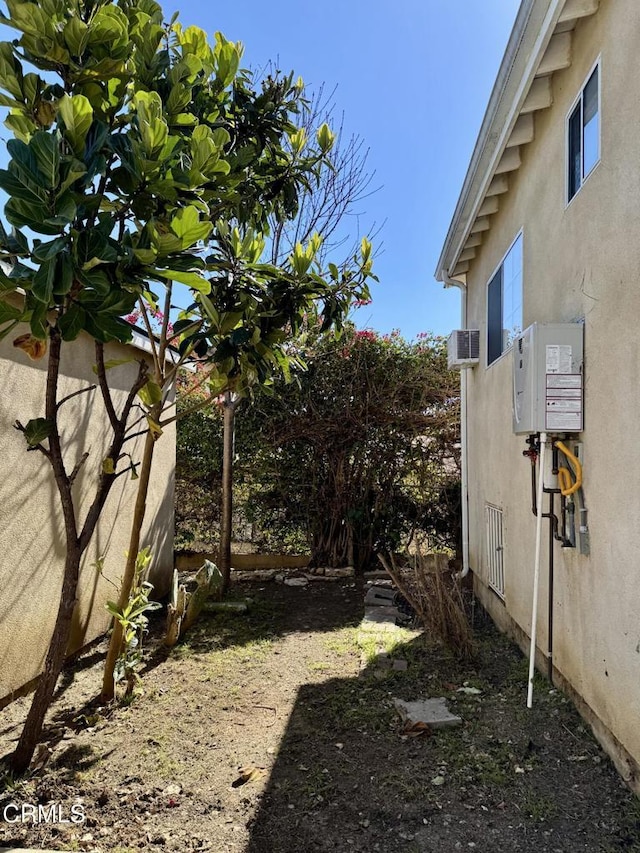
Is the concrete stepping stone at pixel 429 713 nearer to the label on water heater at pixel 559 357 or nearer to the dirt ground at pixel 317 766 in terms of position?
the dirt ground at pixel 317 766

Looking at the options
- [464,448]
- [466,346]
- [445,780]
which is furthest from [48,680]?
[464,448]

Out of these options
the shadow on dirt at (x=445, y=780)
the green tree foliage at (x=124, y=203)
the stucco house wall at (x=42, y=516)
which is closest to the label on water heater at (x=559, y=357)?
the green tree foliage at (x=124, y=203)

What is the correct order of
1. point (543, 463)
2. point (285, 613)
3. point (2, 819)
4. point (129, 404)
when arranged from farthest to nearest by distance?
point (285, 613), point (543, 463), point (129, 404), point (2, 819)

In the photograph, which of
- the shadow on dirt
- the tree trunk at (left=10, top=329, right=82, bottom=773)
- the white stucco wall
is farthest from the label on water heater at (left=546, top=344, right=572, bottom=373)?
the tree trunk at (left=10, top=329, right=82, bottom=773)

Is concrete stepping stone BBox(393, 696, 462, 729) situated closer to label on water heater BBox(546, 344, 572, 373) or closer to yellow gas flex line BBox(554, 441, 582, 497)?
yellow gas flex line BBox(554, 441, 582, 497)

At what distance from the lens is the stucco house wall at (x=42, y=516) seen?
3.63 metres

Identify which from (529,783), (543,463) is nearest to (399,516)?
(543,463)

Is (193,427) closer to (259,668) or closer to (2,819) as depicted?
(259,668)

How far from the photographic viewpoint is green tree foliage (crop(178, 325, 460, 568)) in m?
7.66

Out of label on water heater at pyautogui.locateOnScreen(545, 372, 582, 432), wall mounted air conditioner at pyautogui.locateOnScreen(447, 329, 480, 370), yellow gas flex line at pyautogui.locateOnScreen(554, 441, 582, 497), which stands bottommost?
yellow gas flex line at pyautogui.locateOnScreen(554, 441, 582, 497)

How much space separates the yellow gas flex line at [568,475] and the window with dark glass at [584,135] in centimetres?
165

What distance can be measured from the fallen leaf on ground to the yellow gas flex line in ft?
7.82

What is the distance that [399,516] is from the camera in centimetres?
796

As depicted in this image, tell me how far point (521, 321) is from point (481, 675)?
2920mm
